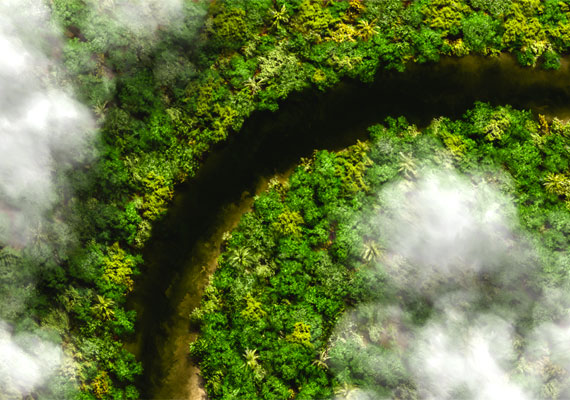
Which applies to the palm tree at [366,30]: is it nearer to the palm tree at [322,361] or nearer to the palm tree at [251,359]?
the palm tree at [322,361]

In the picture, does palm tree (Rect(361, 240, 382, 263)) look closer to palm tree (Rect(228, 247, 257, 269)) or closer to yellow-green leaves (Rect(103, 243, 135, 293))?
palm tree (Rect(228, 247, 257, 269))

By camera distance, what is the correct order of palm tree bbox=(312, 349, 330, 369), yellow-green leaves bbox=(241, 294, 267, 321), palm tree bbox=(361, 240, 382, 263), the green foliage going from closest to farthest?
palm tree bbox=(312, 349, 330, 369)
yellow-green leaves bbox=(241, 294, 267, 321)
palm tree bbox=(361, 240, 382, 263)
the green foliage

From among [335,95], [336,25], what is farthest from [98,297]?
[336,25]

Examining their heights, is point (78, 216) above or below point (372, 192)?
below

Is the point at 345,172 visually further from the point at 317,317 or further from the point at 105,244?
the point at 105,244

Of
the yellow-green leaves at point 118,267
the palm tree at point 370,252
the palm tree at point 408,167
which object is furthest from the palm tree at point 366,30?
the yellow-green leaves at point 118,267

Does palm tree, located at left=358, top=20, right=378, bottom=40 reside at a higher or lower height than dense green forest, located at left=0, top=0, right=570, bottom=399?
higher

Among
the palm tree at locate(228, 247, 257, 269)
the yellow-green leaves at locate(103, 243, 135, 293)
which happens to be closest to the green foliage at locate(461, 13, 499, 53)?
the palm tree at locate(228, 247, 257, 269)

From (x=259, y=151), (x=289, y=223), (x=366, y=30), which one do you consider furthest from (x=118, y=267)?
(x=366, y=30)
